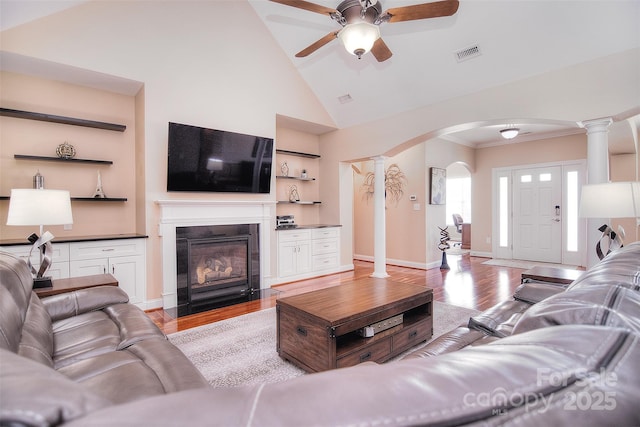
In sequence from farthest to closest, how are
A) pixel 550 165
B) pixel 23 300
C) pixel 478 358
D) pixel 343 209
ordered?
pixel 550 165
pixel 343 209
pixel 23 300
pixel 478 358

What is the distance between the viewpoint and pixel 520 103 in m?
3.61

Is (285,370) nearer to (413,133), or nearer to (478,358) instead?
(478,358)

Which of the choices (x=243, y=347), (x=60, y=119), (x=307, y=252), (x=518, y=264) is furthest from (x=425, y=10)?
(x=518, y=264)

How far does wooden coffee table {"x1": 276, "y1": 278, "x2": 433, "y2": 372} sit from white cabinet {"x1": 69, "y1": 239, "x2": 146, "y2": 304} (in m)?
2.21

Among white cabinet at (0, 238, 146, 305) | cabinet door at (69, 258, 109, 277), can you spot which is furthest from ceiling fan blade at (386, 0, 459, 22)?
cabinet door at (69, 258, 109, 277)

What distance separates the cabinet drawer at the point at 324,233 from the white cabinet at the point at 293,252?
11 cm

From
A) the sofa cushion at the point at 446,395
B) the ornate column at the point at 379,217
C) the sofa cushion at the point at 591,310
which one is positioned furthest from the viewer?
the ornate column at the point at 379,217

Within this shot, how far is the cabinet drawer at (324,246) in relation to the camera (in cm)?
539

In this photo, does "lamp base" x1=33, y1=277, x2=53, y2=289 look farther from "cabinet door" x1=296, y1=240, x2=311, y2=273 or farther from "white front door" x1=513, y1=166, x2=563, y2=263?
"white front door" x1=513, y1=166, x2=563, y2=263

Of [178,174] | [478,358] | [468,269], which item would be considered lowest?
[468,269]

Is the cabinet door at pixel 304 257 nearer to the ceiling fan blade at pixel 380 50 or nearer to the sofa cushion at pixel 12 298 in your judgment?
the ceiling fan blade at pixel 380 50

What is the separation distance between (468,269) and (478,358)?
6.07m

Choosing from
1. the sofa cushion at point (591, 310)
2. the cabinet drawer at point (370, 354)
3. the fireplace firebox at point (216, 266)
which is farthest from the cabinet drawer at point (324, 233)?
the sofa cushion at point (591, 310)

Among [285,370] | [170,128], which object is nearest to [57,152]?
[170,128]
